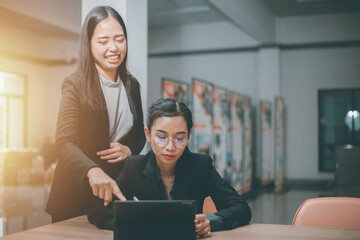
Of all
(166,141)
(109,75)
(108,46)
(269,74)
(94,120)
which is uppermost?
(269,74)

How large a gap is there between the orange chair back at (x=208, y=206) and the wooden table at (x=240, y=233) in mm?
386

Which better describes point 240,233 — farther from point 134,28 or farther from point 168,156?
point 134,28

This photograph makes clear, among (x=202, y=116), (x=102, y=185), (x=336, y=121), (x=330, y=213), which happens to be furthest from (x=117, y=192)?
(x=336, y=121)

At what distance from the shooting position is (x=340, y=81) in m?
10.1

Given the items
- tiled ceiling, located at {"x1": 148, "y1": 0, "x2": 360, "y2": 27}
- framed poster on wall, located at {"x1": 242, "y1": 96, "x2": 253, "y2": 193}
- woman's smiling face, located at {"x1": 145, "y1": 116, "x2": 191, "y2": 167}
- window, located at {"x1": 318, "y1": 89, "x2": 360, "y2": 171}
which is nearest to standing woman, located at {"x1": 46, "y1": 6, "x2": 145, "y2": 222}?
woman's smiling face, located at {"x1": 145, "y1": 116, "x2": 191, "y2": 167}

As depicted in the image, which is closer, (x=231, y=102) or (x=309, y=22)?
(x=231, y=102)

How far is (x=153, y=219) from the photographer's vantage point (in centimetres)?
151

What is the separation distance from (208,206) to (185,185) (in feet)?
1.05

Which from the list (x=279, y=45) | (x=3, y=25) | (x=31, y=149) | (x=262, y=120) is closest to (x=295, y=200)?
(x=262, y=120)

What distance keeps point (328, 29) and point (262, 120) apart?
9.48ft

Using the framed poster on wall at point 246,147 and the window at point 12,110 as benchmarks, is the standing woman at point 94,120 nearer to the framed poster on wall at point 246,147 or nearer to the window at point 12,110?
the window at point 12,110

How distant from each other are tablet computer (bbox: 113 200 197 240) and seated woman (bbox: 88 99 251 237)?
32 cm

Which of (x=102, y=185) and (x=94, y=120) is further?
(x=94, y=120)

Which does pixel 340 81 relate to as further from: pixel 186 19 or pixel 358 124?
pixel 186 19
